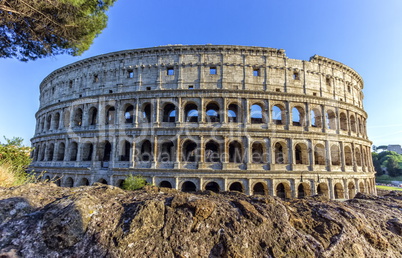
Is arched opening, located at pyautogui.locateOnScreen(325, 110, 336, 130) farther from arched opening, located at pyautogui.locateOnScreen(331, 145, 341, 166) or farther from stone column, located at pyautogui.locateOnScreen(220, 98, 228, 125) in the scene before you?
stone column, located at pyautogui.locateOnScreen(220, 98, 228, 125)

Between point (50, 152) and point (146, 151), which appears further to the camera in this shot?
point (50, 152)

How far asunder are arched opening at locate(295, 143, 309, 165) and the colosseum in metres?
0.09

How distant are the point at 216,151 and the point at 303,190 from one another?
8965mm

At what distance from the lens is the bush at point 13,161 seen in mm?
6176

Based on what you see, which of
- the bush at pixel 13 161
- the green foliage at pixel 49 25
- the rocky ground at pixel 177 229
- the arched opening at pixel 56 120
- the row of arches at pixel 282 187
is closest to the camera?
the rocky ground at pixel 177 229

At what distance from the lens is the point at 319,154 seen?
63.3 feet

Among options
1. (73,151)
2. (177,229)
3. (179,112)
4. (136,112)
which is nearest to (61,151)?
(73,151)

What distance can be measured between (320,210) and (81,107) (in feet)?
73.5

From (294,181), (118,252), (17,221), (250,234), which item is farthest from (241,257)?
(294,181)

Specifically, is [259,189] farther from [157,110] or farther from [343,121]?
[157,110]

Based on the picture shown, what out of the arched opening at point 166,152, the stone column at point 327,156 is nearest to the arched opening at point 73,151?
the arched opening at point 166,152

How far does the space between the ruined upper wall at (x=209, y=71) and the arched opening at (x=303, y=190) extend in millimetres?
8954

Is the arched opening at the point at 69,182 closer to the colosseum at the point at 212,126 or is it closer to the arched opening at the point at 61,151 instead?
the colosseum at the point at 212,126

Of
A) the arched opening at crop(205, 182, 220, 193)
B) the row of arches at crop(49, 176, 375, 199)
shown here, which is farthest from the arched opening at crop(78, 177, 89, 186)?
the arched opening at crop(205, 182, 220, 193)
